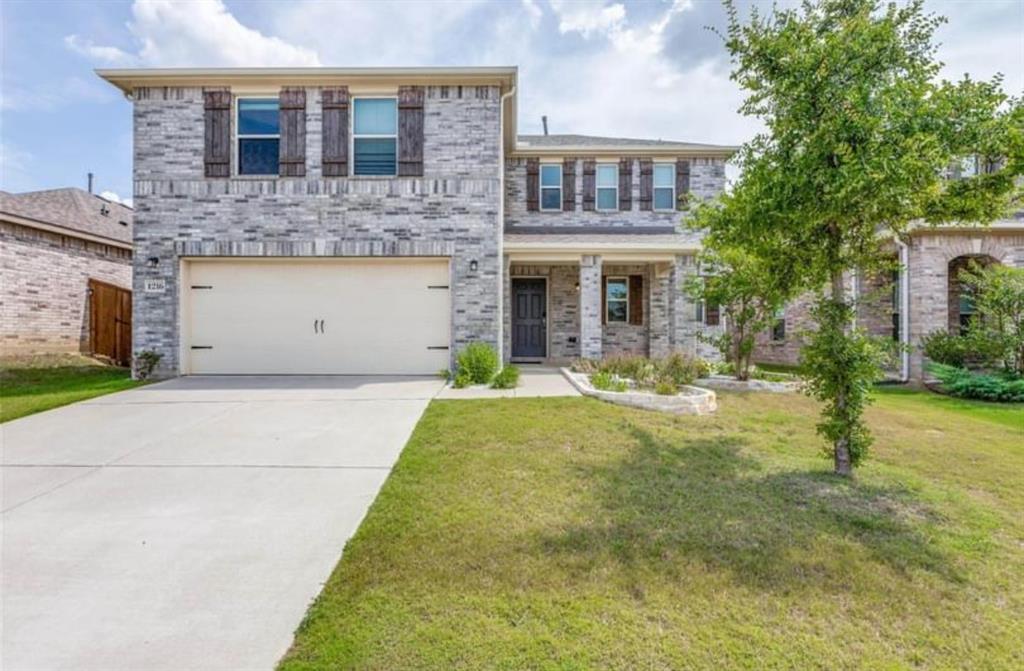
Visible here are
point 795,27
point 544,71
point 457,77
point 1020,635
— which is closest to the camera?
point 1020,635

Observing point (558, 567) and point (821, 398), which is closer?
point (558, 567)

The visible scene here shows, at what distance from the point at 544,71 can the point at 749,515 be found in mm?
10834

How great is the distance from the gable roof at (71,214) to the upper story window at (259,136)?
17.0 ft

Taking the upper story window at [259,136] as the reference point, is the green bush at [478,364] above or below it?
below

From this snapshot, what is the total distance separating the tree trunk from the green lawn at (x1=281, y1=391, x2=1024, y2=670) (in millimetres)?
148

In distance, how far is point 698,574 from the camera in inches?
118

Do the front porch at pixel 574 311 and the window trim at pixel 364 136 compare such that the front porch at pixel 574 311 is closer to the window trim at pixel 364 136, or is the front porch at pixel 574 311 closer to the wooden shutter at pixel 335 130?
the window trim at pixel 364 136

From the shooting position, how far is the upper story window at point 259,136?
9672mm

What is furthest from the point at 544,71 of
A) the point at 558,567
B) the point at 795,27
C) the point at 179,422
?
the point at 558,567

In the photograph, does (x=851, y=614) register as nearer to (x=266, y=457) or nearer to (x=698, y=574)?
(x=698, y=574)

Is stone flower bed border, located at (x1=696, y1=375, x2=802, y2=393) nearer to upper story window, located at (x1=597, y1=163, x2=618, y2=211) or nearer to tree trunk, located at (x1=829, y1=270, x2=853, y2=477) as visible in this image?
tree trunk, located at (x1=829, y1=270, x2=853, y2=477)

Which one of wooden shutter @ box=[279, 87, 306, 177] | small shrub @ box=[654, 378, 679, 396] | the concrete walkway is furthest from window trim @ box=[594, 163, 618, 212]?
wooden shutter @ box=[279, 87, 306, 177]

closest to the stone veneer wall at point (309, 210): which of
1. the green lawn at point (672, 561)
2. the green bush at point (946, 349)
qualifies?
the green lawn at point (672, 561)

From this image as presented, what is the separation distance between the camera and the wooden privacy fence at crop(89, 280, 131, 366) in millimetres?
12430
